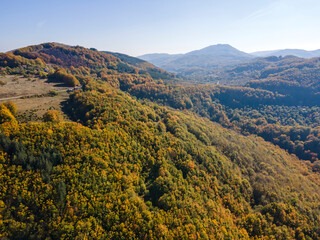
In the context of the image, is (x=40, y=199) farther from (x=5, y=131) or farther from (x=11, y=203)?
(x=5, y=131)

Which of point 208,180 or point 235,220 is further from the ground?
point 208,180

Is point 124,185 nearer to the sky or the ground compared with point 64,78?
nearer to the ground

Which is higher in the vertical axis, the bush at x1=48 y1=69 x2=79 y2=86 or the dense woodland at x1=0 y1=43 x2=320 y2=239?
the bush at x1=48 y1=69 x2=79 y2=86

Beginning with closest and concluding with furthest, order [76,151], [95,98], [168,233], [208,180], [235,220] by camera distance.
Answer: [168,233]
[76,151]
[235,220]
[208,180]
[95,98]

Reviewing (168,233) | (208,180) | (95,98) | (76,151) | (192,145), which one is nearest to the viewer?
(168,233)

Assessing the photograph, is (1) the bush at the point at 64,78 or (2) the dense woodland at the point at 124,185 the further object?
(1) the bush at the point at 64,78

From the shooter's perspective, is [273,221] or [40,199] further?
[273,221]

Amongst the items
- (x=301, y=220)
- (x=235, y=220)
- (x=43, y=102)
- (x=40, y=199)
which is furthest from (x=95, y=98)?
(x=301, y=220)

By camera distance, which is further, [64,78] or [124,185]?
[64,78]

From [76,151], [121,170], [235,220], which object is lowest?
[235,220]

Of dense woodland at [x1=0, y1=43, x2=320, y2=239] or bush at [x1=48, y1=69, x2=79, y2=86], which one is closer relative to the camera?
dense woodland at [x1=0, y1=43, x2=320, y2=239]

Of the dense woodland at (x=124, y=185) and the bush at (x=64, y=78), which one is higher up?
the bush at (x=64, y=78)
